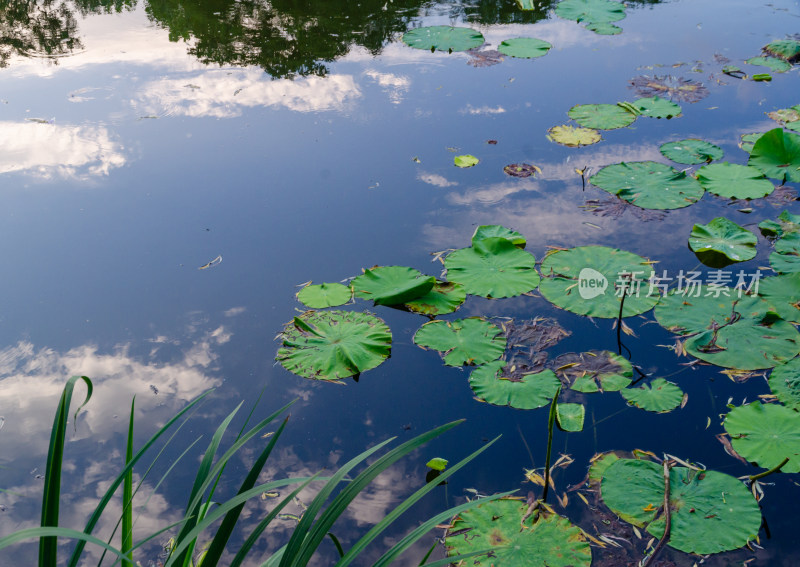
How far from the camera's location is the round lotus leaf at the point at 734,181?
3.45 metres

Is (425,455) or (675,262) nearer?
(425,455)

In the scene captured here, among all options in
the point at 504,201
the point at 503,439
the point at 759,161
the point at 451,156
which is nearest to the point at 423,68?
the point at 451,156

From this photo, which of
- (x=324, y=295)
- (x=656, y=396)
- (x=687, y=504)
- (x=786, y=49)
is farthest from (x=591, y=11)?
(x=687, y=504)

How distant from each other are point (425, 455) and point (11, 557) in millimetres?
1333

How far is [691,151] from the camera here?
12.6 feet

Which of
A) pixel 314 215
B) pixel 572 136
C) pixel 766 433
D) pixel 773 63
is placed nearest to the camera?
pixel 766 433

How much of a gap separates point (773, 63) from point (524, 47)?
1976 mm

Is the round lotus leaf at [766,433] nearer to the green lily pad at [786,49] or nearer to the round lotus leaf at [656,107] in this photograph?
the round lotus leaf at [656,107]

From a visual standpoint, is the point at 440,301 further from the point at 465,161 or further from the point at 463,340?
A: the point at 465,161

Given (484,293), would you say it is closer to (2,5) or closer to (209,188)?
(209,188)

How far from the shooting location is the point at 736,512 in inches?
76.2

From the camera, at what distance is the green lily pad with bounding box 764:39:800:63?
201 inches

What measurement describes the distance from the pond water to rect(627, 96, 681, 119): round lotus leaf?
0.11 m

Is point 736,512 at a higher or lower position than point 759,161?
lower
